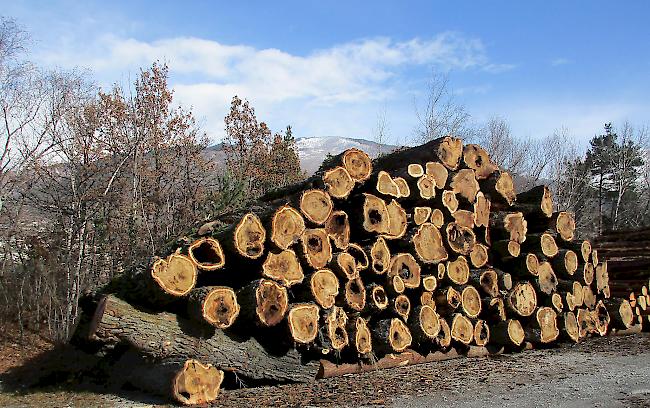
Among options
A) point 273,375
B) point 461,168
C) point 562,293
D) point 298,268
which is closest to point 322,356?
point 273,375

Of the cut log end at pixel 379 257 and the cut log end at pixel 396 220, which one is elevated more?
A: the cut log end at pixel 396 220

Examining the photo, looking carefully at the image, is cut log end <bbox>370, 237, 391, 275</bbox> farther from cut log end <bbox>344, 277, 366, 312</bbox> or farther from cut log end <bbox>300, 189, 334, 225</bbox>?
cut log end <bbox>300, 189, 334, 225</bbox>

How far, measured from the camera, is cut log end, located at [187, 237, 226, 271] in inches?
234

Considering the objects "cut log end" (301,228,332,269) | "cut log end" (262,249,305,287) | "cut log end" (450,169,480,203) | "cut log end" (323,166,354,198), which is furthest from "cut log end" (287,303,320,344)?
"cut log end" (450,169,480,203)

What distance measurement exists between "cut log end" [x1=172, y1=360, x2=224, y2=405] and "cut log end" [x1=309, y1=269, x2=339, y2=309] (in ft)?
4.72

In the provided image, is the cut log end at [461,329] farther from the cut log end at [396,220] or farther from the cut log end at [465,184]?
the cut log end at [465,184]

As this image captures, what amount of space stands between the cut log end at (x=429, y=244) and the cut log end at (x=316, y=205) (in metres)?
1.45

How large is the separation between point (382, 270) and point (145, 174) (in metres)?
9.75

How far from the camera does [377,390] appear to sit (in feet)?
19.2

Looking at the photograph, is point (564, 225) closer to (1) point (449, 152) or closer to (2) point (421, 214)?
(1) point (449, 152)

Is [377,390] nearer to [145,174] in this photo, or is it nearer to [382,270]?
[382,270]

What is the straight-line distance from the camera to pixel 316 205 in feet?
22.2

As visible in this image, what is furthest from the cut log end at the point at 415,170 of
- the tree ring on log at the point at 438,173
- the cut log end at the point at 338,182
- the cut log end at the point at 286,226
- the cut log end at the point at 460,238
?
the cut log end at the point at 286,226

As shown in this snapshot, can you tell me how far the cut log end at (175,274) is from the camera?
550 centimetres
